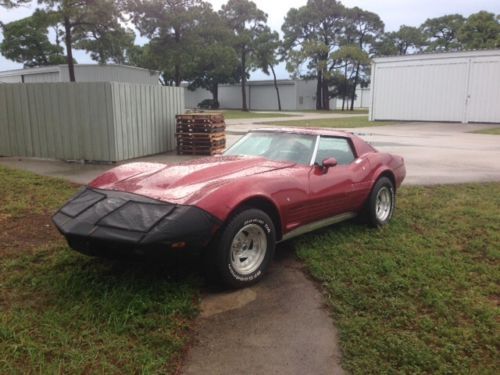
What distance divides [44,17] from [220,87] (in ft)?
121

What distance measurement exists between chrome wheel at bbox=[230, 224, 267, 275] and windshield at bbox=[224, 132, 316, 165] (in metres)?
1.17

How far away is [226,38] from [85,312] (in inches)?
1839

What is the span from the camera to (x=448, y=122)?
1152 inches

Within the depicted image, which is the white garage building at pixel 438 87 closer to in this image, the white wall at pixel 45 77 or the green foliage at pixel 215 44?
the green foliage at pixel 215 44

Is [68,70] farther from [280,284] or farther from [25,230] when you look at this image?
[280,284]

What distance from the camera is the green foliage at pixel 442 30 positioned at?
226 ft

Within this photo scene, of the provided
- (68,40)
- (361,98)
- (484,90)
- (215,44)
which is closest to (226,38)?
(215,44)

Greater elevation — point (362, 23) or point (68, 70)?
point (362, 23)

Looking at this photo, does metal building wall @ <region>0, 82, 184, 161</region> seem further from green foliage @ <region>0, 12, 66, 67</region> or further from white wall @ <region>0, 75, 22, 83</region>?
green foliage @ <region>0, 12, 66, 67</region>

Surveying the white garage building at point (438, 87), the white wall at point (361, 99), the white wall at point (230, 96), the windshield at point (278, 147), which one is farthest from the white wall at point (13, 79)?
the white wall at point (361, 99)

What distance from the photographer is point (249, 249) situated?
412 cm

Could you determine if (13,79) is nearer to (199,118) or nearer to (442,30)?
(199,118)

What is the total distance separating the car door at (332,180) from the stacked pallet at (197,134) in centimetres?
716

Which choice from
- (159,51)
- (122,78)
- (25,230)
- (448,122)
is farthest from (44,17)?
(25,230)
